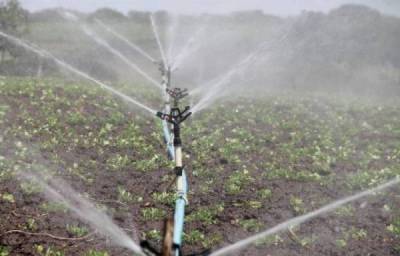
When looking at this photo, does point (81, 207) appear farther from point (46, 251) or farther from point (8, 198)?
point (46, 251)

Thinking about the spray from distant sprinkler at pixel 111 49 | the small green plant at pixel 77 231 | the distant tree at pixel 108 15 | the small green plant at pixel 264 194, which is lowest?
the small green plant at pixel 77 231

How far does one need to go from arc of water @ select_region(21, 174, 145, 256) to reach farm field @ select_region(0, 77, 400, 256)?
0.25 m

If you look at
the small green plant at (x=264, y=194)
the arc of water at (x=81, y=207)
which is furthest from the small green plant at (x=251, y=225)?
the arc of water at (x=81, y=207)

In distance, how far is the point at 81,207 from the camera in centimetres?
1477

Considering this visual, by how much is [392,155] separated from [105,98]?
14.9 meters

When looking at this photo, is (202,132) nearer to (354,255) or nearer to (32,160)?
(32,160)

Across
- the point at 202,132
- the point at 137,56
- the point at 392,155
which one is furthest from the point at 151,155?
the point at 137,56

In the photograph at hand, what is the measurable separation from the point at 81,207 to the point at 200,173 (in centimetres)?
541

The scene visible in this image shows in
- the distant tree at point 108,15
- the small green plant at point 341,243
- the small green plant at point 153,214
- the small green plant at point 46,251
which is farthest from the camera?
the distant tree at point 108,15

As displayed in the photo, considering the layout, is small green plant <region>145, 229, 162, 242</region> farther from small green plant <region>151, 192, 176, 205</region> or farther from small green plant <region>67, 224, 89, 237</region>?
small green plant <region>151, 192, 176, 205</region>

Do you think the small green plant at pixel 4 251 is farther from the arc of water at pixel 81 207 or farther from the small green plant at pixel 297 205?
the small green plant at pixel 297 205

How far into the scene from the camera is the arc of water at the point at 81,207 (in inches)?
527

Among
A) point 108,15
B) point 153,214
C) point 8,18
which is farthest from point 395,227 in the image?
point 108,15

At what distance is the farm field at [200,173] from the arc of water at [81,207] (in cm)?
25
